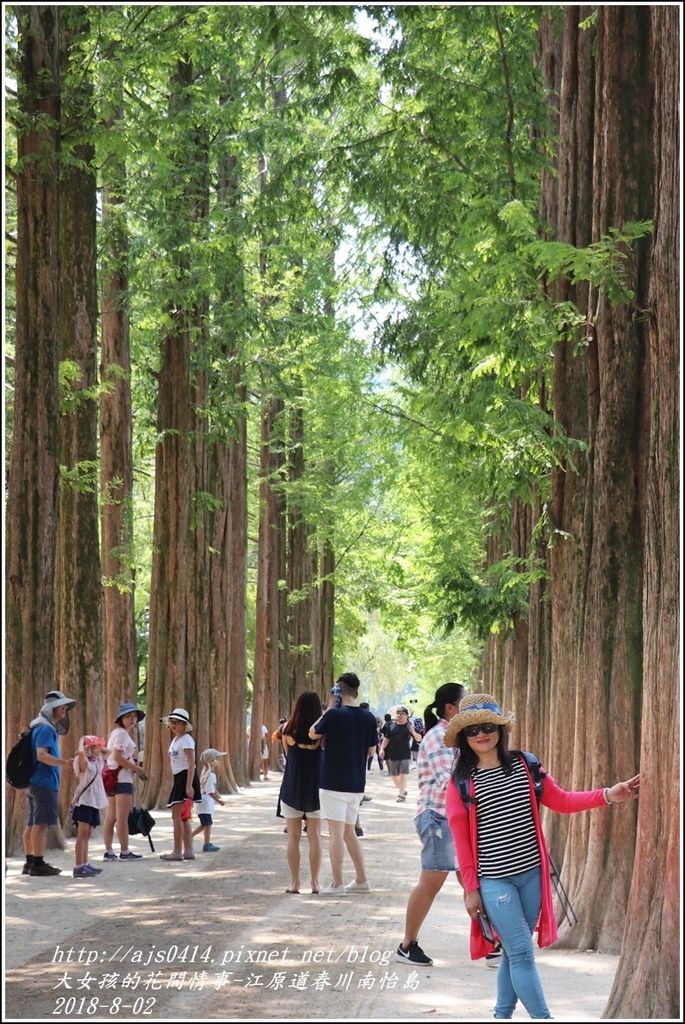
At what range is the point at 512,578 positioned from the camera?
1437 cm

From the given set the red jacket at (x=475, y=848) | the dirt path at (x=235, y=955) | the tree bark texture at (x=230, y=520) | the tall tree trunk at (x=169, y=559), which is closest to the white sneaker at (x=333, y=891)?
the dirt path at (x=235, y=955)

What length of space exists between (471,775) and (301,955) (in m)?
3.89

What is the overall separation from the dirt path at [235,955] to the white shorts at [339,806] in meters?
0.73

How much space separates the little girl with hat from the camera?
15.1m

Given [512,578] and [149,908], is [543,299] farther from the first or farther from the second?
[149,908]

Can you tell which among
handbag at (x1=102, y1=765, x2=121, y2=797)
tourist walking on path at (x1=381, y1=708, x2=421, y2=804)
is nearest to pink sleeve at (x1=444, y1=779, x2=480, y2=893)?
handbag at (x1=102, y1=765, x2=121, y2=797)

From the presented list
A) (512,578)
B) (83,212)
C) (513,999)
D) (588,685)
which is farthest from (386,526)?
(513,999)

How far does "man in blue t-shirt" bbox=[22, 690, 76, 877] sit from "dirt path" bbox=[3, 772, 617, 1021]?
1.18 ft

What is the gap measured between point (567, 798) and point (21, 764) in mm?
8889

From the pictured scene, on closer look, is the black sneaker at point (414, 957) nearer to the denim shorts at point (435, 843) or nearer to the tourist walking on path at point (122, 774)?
the denim shorts at point (435, 843)

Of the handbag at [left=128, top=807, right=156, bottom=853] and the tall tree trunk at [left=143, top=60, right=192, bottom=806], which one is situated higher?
the tall tree trunk at [left=143, top=60, right=192, bottom=806]

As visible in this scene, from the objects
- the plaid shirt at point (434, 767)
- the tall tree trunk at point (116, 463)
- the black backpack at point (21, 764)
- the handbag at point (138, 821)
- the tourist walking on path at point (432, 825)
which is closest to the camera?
the tourist walking on path at point (432, 825)

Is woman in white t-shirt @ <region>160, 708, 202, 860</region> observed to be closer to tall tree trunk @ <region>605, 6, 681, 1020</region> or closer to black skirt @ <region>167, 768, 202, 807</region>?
black skirt @ <region>167, 768, 202, 807</region>

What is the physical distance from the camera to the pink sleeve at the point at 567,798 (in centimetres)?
701
